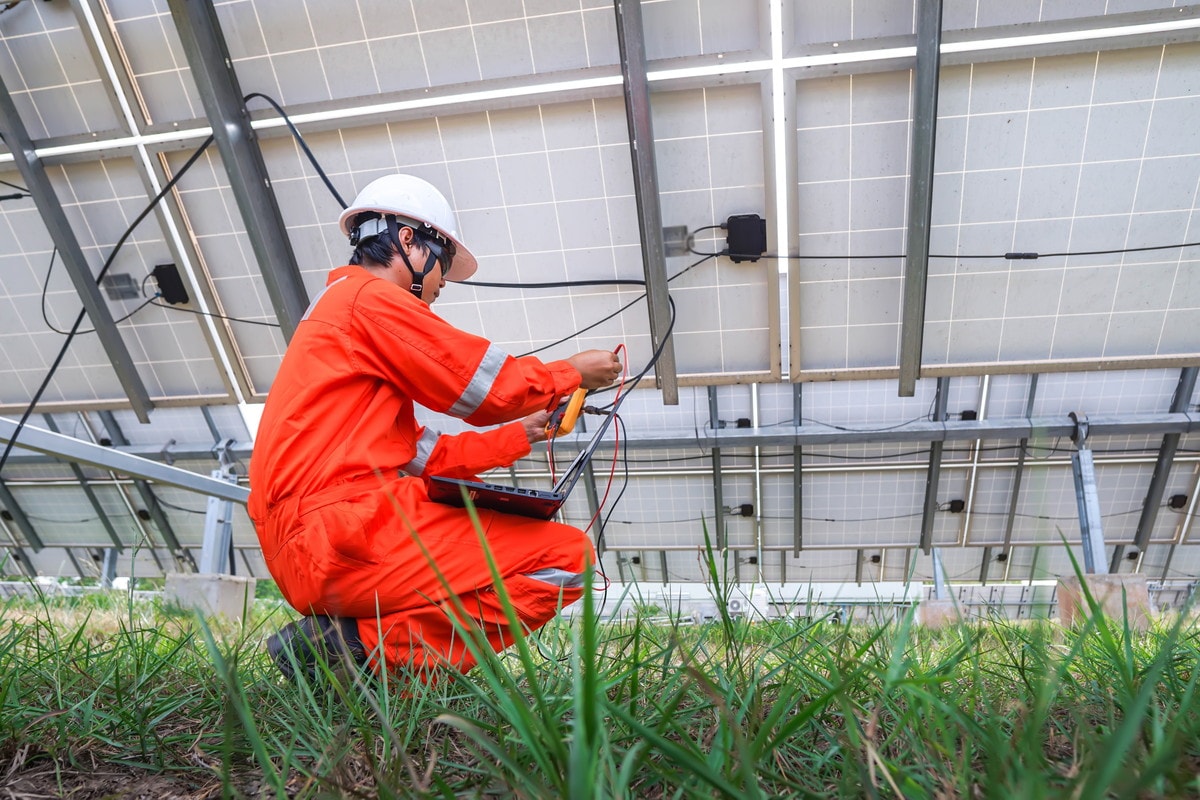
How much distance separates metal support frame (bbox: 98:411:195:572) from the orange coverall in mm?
6037

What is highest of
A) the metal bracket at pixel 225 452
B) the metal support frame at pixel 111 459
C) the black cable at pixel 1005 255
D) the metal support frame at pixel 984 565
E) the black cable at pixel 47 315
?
the black cable at pixel 47 315

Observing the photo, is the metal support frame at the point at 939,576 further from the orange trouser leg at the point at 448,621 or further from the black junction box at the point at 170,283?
the black junction box at the point at 170,283

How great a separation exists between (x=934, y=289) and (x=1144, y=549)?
14.8 ft

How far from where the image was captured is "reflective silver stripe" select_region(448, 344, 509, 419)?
2.28m

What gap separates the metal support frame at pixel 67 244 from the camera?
4.68 meters

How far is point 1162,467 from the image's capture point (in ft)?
20.2

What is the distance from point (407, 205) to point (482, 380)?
1.02 metres

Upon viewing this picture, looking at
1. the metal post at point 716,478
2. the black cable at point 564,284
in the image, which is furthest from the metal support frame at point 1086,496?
the black cable at point 564,284

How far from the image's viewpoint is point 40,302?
5422 millimetres

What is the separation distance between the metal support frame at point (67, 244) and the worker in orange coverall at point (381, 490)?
3844 mm

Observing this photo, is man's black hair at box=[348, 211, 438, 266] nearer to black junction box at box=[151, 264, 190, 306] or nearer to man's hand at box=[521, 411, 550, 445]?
man's hand at box=[521, 411, 550, 445]

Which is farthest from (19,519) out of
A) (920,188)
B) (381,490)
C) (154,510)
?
(920,188)

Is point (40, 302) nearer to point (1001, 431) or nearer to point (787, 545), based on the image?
point (787, 545)

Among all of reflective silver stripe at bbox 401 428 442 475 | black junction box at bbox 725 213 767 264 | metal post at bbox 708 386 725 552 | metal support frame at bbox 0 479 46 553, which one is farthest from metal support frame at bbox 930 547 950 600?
metal support frame at bbox 0 479 46 553
